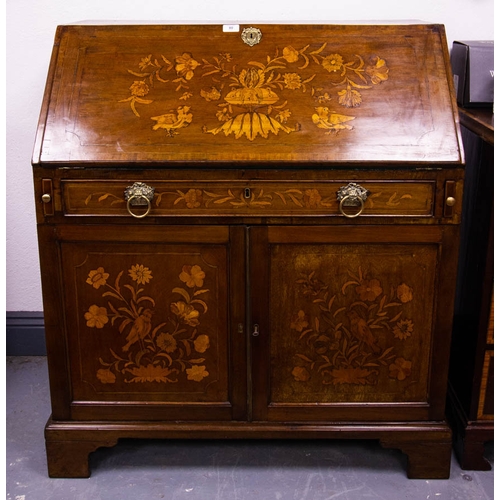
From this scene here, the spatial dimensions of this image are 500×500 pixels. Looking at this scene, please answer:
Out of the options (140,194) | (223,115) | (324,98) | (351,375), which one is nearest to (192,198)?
(140,194)

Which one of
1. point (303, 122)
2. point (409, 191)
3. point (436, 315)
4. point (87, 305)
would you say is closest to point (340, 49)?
point (303, 122)

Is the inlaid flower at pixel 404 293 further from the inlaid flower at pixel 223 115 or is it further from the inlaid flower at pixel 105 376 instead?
the inlaid flower at pixel 105 376

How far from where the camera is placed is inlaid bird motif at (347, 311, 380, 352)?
6.59ft

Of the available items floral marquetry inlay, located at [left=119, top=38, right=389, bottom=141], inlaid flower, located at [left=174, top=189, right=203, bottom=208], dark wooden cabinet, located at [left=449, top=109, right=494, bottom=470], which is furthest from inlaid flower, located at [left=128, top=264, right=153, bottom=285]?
dark wooden cabinet, located at [left=449, top=109, right=494, bottom=470]

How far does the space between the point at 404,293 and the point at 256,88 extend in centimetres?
72

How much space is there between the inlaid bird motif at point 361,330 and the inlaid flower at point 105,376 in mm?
723

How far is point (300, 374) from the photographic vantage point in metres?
2.07

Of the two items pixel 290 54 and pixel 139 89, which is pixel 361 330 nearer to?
pixel 290 54

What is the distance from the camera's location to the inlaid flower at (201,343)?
2.04 meters

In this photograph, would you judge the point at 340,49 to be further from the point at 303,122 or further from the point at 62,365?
the point at 62,365

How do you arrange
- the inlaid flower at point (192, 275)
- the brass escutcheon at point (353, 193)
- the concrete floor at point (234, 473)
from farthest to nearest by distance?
the concrete floor at point (234, 473) < the inlaid flower at point (192, 275) < the brass escutcheon at point (353, 193)

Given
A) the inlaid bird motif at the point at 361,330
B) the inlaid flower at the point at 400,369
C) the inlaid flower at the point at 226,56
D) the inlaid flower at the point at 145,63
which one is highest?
the inlaid flower at the point at 226,56

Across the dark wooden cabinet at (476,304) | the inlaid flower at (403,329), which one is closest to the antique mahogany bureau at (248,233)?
the inlaid flower at (403,329)

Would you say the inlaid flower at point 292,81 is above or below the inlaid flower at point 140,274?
above
